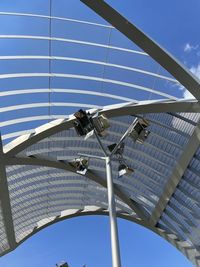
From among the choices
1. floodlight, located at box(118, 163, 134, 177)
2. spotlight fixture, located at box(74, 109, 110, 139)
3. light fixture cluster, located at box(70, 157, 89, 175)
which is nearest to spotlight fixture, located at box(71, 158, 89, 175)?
light fixture cluster, located at box(70, 157, 89, 175)

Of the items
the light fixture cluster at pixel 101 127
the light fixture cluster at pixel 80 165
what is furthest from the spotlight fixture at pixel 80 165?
the light fixture cluster at pixel 101 127

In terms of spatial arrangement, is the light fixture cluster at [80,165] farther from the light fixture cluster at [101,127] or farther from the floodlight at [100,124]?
the floodlight at [100,124]

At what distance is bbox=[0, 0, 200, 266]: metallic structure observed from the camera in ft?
58.9

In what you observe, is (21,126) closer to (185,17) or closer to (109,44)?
(109,44)

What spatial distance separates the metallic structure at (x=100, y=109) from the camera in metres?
18.0

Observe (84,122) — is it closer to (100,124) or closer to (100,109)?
(100,124)

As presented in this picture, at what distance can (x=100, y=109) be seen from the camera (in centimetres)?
2208

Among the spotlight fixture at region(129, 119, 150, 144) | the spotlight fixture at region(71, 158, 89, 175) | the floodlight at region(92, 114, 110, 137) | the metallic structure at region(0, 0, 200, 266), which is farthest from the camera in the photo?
the metallic structure at region(0, 0, 200, 266)

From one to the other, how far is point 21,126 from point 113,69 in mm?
5946

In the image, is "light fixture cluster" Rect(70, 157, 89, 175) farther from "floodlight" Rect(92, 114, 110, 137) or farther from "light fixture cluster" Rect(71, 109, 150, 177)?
"floodlight" Rect(92, 114, 110, 137)

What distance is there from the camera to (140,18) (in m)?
16.8

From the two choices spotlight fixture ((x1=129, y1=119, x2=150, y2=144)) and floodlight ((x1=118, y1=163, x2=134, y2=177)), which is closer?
spotlight fixture ((x1=129, y1=119, x2=150, y2=144))

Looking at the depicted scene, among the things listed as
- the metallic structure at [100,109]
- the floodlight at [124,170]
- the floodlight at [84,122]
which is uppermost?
the metallic structure at [100,109]

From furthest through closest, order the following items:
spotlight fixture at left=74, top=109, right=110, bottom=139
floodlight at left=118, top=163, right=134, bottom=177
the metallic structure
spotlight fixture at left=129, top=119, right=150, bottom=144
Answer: the metallic structure
floodlight at left=118, top=163, right=134, bottom=177
spotlight fixture at left=129, top=119, right=150, bottom=144
spotlight fixture at left=74, top=109, right=110, bottom=139
